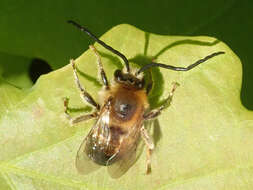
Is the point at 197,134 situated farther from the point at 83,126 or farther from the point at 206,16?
the point at 206,16

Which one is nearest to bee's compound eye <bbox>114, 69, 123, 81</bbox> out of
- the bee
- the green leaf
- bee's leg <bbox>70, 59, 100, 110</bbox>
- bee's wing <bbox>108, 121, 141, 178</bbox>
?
the bee

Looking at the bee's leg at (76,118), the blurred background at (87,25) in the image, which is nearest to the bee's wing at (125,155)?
the bee's leg at (76,118)

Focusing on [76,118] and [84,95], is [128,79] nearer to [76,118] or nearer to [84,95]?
[84,95]

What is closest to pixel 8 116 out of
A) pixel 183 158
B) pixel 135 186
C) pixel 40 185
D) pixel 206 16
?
pixel 40 185

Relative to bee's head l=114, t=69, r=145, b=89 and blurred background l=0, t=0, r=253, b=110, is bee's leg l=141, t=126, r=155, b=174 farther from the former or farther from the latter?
blurred background l=0, t=0, r=253, b=110

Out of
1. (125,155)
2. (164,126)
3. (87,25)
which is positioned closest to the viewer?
(164,126)

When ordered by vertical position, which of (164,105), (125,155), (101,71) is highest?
(101,71)

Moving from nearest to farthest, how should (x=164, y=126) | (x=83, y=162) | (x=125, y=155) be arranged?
(x=83, y=162) → (x=164, y=126) → (x=125, y=155)

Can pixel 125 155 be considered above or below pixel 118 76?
below

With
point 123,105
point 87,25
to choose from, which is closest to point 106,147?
point 123,105
